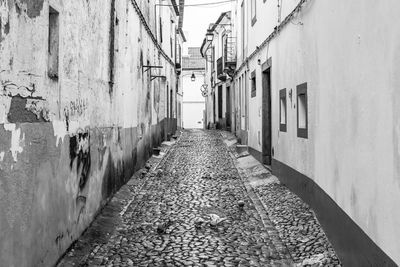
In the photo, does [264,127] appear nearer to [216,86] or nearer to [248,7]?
[248,7]

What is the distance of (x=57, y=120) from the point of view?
5469 mm

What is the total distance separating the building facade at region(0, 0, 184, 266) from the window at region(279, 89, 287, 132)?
320 cm

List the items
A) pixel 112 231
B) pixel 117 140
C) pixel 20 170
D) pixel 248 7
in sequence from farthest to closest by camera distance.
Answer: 1. pixel 248 7
2. pixel 117 140
3. pixel 112 231
4. pixel 20 170

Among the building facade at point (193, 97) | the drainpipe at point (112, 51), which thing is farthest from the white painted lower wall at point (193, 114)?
the drainpipe at point (112, 51)

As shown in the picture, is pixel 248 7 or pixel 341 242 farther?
pixel 248 7

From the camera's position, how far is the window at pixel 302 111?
8074 millimetres

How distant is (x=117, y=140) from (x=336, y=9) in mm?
5039

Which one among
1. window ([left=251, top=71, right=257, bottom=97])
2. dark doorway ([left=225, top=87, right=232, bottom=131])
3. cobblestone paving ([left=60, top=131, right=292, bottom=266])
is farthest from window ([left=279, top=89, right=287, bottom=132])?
dark doorway ([left=225, top=87, right=232, bottom=131])

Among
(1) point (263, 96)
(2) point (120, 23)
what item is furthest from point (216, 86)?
(2) point (120, 23)

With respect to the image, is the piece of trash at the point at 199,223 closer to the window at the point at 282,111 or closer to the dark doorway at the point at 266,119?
the window at the point at 282,111

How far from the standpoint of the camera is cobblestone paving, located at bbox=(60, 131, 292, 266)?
5797 millimetres

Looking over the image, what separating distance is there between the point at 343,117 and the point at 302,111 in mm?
3150

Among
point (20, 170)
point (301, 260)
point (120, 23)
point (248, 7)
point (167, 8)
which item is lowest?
point (301, 260)

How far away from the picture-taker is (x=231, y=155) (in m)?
→ 16.4
